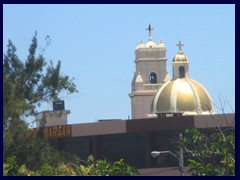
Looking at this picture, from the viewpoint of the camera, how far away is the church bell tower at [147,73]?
11075cm

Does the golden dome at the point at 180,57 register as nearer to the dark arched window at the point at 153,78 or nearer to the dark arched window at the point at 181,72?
the dark arched window at the point at 181,72

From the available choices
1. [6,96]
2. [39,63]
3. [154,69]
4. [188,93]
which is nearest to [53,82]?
[39,63]

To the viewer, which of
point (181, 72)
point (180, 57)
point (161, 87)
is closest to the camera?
point (161, 87)

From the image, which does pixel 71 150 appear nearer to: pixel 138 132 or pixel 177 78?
pixel 138 132

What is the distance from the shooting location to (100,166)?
2262cm

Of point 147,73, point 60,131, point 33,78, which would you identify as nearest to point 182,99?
point 147,73

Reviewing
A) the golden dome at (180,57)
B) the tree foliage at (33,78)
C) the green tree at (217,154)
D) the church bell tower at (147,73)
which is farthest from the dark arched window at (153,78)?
the green tree at (217,154)

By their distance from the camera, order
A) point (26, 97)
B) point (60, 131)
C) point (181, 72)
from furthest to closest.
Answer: point (181, 72)
point (60, 131)
point (26, 97)

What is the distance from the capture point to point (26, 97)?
3559 centimetres

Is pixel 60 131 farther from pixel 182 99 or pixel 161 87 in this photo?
pixel 161 87

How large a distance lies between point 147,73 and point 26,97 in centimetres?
7855

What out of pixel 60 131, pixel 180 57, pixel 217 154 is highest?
pixel 180 57
